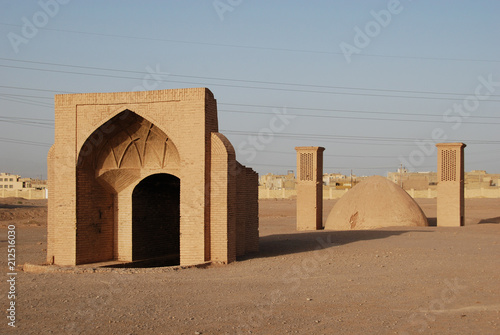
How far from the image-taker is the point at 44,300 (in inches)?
337

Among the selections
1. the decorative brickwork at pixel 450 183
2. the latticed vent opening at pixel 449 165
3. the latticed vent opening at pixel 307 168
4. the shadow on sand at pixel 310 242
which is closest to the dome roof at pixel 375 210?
the decorative brickwork at pixel 450 183

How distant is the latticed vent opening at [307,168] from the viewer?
22.9 metres

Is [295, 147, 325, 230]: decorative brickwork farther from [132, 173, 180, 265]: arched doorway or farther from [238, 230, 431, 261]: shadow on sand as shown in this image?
[132, 173, 180, 265]: arched doorway

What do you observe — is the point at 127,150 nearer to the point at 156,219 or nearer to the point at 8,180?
the point at 156,219

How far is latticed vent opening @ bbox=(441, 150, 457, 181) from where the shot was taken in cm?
2278

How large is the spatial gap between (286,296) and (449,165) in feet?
53.3

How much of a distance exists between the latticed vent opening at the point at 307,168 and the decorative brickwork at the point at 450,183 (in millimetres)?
5399

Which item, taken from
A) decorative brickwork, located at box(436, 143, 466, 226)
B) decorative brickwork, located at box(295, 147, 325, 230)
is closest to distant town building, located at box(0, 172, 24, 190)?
decorative brickwork, located at box(295, 147, 325, 230)

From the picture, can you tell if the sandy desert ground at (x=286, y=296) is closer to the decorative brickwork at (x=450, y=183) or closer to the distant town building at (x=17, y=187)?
the decorative brickwork at (x=450, y=183)

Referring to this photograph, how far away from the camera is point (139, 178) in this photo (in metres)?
13.6

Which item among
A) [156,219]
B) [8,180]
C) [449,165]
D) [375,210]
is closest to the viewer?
[156,219]

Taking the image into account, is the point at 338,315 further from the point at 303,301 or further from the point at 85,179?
the point at 85,179

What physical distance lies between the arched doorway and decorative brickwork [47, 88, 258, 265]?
0.16ft

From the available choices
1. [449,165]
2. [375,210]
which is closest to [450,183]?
[449,165]
